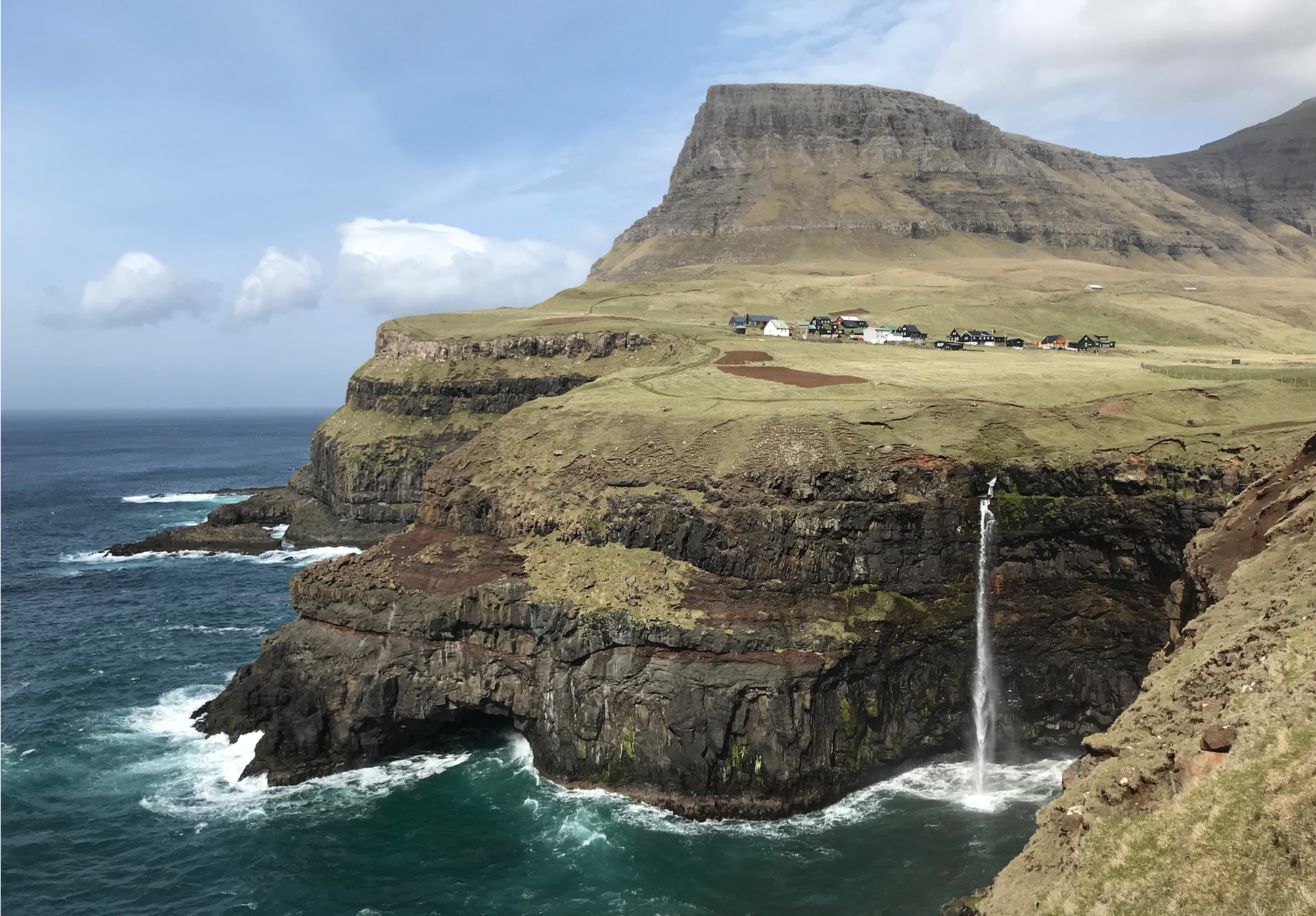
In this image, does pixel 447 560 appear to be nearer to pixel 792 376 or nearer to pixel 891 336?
pixel 792 376

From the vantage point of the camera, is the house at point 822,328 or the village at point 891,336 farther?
the house at point 822,328

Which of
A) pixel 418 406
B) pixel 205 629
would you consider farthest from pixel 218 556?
pixel 418 406

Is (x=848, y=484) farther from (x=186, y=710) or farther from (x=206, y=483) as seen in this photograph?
(x=206, y=483)

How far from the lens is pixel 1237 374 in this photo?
6675cm

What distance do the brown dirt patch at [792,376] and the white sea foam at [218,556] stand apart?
50064 mm

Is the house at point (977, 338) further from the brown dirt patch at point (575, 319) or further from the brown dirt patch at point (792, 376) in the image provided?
the brown dirt patch at point (575, 319)

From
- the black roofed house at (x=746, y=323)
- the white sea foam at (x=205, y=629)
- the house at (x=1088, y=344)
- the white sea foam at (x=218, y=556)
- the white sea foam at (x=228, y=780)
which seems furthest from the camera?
the black roofed house at (x=746, y=323)

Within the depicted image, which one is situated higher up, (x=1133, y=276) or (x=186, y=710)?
(x=1133, y=276)

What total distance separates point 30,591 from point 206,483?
7628 cm

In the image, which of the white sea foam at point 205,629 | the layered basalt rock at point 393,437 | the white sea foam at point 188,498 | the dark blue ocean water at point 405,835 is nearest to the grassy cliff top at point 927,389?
the layered basalt rock at point 393,437

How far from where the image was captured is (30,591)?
85.6 m

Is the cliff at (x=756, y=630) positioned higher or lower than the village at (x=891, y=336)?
lower

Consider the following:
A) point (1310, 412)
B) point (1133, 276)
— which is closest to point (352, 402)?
point (1310, 412)

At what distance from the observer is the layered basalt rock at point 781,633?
46719 millimetres
